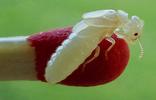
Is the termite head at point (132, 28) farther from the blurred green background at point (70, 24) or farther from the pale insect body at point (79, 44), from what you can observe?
the blurred green background at point (70, 24)

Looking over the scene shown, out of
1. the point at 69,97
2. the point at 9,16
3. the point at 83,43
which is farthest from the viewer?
the point at 9,16

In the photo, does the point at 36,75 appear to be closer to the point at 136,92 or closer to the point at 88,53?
the point at 88,53

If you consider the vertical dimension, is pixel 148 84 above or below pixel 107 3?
below

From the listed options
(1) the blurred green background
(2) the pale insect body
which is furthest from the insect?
(1) the blurred green background

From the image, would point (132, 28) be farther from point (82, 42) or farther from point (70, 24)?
point (70, 24)

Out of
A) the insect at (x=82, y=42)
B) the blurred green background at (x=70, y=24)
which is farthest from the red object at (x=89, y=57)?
the blurred green background at (x=70, y=24)

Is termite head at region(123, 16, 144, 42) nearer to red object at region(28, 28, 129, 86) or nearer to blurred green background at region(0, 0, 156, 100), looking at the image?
red object at region(28, 28, 129, 86)

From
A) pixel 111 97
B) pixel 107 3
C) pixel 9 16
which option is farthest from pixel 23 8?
pixel 111 97
